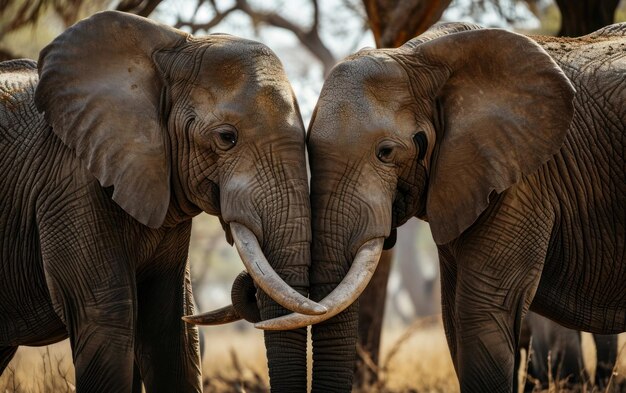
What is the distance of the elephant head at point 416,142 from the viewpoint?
6.32 meters

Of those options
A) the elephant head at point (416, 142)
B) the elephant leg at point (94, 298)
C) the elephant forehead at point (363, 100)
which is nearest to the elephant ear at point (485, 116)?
the elephant head at point (416, 142)

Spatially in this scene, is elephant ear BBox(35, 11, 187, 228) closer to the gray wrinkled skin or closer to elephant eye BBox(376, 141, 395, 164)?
the gray wrinkled skin

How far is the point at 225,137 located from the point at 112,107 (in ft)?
2.12

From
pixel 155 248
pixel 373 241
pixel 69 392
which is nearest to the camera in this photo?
pixel 373 241

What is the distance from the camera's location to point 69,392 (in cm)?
741

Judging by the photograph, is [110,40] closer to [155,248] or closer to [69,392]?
[155,248]

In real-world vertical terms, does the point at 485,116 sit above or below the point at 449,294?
above

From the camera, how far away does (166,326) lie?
730 centimetres

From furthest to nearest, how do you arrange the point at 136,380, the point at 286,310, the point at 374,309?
the point at 374,309, the point at 136,380, the point at 286,310

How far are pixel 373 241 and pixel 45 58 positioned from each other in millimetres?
1999

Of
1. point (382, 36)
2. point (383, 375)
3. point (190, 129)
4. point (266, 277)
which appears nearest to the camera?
point (266, 277)

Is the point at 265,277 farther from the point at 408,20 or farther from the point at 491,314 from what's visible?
the point at 408,20

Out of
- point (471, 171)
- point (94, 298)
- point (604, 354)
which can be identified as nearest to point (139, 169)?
point (94, 298)

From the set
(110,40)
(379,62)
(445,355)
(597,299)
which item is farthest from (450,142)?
(445,355)
